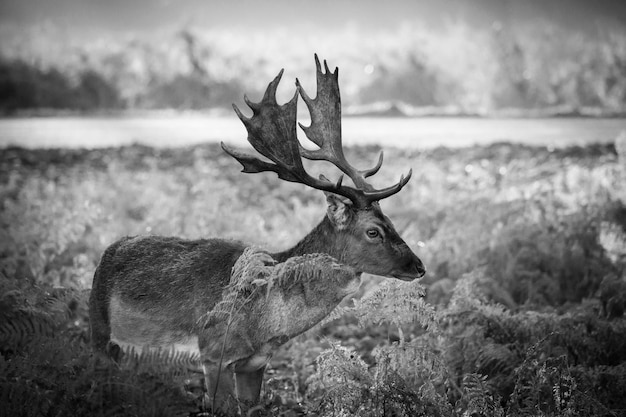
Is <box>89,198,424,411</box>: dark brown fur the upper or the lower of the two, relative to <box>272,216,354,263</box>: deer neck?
lower

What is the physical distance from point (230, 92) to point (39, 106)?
4897mm

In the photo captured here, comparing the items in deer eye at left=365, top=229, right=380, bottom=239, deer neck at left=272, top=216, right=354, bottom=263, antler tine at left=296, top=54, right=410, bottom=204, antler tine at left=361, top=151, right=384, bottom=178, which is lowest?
deer neck at left=272, top=216, right=354, bottom=263

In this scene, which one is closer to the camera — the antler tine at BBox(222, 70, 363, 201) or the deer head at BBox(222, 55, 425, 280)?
the deer head at BBox(222, 55, 425, 280)

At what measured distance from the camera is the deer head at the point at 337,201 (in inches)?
145

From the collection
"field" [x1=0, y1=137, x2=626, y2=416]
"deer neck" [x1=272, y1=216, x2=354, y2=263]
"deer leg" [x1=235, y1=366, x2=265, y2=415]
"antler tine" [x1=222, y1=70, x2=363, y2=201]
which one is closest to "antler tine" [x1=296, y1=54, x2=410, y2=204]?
"antler tine" [x1=222, y1=70, x2=363, y2=201]

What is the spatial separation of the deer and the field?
0.22 meters

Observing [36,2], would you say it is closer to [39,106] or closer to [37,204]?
[39,106]

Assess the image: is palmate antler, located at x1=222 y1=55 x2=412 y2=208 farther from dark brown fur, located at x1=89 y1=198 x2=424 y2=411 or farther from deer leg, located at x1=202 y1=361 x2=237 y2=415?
deer leg, located at x1=202 y1=361 x2=237 y2=415

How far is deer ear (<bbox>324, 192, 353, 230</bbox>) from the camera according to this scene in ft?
12.2

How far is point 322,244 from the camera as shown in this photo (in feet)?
12.4

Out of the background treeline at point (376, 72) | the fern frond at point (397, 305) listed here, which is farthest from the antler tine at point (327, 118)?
the background treeline at point (376, 72)

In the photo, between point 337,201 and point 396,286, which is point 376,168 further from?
point 396,286

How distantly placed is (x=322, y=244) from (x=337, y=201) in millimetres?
292

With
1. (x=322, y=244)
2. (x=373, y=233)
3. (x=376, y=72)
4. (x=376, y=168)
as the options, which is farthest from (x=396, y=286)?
(x=376, y=72)
